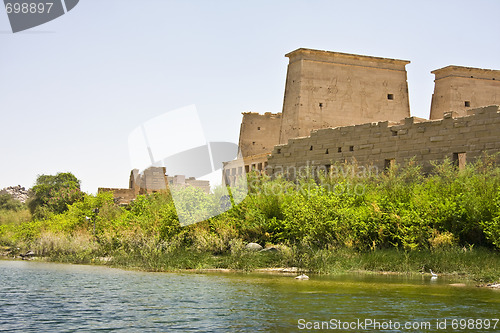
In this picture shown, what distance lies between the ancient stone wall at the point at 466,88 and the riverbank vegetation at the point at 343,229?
11.1 meters

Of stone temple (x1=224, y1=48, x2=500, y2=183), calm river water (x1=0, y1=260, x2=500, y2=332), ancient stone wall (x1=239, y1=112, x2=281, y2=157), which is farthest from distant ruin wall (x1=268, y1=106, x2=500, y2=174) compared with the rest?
ancient stone wall (x1=239, y1=112, x2=281, y2=157)

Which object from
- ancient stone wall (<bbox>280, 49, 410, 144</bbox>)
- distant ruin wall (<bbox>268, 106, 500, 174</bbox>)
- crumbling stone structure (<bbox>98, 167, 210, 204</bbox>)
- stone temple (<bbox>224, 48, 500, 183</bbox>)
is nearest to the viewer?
distant ruin wall (<bbox>268, 106, 500, 174</bbox>)

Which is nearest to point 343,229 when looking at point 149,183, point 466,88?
point 466,88

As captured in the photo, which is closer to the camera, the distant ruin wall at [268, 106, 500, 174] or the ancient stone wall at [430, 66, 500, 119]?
the distant ruin wall at [268, 106, 500, 174]

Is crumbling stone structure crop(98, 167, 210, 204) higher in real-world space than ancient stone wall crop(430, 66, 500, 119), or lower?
lower

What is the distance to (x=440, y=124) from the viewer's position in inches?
771

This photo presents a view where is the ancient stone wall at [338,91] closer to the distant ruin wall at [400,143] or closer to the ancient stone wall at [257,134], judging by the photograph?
the distant ruin wall at [400,143]

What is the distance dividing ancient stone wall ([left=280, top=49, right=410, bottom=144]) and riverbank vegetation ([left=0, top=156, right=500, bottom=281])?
237 inches

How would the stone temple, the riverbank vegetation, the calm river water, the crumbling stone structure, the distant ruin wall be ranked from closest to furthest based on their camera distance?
the calm river water < the riverbank vegetation < the distant ruin wall < the stone temple < the crumbling stone structure

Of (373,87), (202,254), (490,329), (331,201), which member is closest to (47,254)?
(202,254)

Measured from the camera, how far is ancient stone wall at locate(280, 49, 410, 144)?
2884cm

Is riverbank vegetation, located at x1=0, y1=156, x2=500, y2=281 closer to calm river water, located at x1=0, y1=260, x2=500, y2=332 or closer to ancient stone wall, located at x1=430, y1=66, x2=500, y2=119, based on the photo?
calm river water, located at x1=0, y1=260, x2=500, y2=332

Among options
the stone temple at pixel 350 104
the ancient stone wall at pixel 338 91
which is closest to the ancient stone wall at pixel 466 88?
the stone temple at pixel 350 104

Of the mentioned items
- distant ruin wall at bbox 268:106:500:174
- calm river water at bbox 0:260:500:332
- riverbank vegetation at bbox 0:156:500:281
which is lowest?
calm river water at bbox 0:260:500:332
